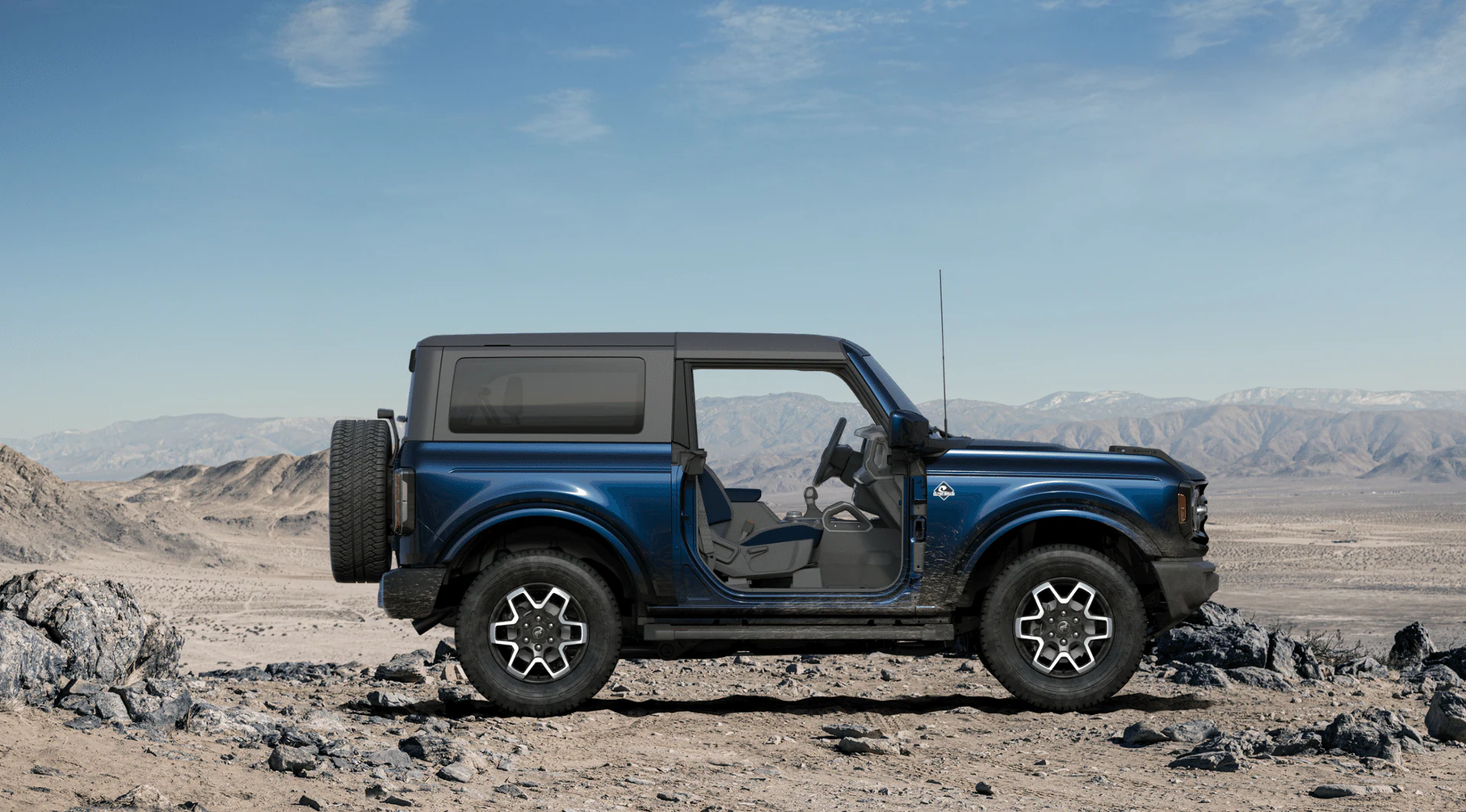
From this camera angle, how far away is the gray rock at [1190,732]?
7.24 metres

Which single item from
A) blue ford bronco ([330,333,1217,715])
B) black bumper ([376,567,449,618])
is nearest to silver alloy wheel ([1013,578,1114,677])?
blue ford bronco ([330,333,1217,715])

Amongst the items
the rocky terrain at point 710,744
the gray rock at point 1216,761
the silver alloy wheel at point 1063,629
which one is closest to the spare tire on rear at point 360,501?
the rocky terrain at point 710,744

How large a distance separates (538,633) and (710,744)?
1271 mm

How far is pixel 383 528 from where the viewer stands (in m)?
7.67

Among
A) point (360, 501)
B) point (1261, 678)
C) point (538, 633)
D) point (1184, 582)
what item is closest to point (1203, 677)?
point (1261, 678)

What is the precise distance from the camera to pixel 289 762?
20.1ft

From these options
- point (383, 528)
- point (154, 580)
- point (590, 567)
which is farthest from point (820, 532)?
point (154, 580)

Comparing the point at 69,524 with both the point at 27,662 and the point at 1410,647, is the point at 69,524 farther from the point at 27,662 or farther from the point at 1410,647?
the point at 1410,647

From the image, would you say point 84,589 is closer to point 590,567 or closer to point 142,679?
point 142,679

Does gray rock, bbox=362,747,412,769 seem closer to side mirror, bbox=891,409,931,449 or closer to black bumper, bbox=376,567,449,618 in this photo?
black bumper, bbox=376,567,449,618

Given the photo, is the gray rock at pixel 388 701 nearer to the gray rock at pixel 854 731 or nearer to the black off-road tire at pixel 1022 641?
the gray rock at pixel 854 731

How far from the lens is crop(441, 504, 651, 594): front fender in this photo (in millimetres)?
7504

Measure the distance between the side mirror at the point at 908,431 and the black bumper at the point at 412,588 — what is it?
278 centimetres

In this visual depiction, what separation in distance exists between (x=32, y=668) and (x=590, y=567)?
3.12 m
